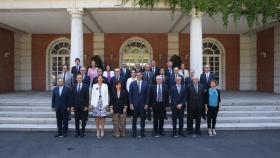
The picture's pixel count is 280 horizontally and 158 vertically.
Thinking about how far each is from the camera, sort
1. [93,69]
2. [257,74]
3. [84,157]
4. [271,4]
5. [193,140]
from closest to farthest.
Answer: [84,157], [193,140], [93,69], [271,4], [257,74]

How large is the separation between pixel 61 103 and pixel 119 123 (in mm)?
1654

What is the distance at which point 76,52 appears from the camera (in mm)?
13414

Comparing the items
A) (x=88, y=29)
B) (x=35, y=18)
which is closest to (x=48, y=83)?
(x=88, y=29)

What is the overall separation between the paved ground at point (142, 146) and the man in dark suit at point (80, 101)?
469 mm

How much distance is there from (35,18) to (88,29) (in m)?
3.74

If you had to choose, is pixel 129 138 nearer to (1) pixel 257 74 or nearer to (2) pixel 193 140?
(2) pixel 193 140

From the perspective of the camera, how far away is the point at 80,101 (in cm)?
989

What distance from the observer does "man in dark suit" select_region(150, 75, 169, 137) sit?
32.8ft

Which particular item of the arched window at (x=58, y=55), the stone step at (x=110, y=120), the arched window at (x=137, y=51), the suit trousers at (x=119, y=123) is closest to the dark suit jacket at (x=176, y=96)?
the suit trousers at (x=119, y=123)

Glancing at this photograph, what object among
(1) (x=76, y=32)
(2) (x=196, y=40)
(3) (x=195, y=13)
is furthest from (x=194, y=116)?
(1) (x=76, y=32)

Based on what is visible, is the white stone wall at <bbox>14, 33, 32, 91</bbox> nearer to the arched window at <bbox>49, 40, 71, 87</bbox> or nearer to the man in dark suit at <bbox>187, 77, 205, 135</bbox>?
the arched window at <bbox>49, 40, 71, 87</bbox>

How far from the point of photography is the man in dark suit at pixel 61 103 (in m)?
9.95

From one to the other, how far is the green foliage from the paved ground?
15.5 feet

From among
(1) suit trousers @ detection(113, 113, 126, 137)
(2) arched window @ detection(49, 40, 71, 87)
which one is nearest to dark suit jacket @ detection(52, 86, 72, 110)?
(1) suit trousers @ detection(113, 113, 126, 137)
